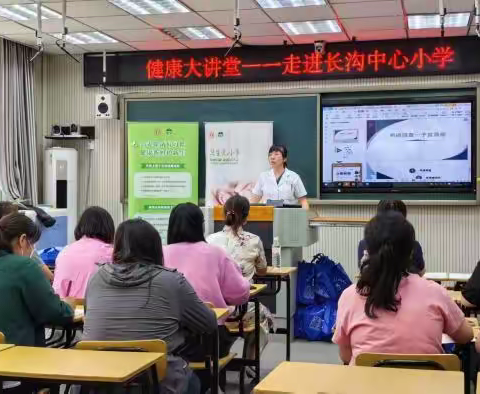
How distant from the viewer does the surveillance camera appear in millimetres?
7633

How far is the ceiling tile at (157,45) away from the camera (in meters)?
7.91

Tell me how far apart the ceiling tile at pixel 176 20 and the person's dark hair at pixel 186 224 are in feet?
12.3

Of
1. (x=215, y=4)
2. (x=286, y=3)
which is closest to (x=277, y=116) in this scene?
(x=286, y=3)

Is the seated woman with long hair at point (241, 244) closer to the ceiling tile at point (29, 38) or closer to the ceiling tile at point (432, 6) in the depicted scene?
the ceiling tile at point (432, 6)

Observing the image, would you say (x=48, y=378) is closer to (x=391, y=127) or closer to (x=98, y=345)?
(x=98, y=345)

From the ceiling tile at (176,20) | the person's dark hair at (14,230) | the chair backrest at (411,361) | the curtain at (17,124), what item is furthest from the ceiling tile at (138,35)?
the chair backrest at (411,361)

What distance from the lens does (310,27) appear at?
7121 mm

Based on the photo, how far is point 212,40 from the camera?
7.79 m

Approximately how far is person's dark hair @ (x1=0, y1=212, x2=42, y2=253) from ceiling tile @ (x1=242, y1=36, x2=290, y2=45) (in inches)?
199

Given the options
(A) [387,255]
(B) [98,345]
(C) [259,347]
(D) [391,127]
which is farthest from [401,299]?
(D) [391,127]

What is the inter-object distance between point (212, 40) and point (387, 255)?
588cm

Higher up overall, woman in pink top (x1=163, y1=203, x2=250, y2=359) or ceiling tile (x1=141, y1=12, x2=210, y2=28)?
ceiling tile (x1=141, y1=12, x2=210, y2=28)

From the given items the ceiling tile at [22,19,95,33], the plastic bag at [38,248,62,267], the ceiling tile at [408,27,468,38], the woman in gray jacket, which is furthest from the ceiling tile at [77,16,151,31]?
the woman in gray jacket

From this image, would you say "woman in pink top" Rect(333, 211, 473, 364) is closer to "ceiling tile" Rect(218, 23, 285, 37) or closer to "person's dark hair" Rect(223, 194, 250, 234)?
"person's dark hair" Rect(223, 194, 250, 234)
